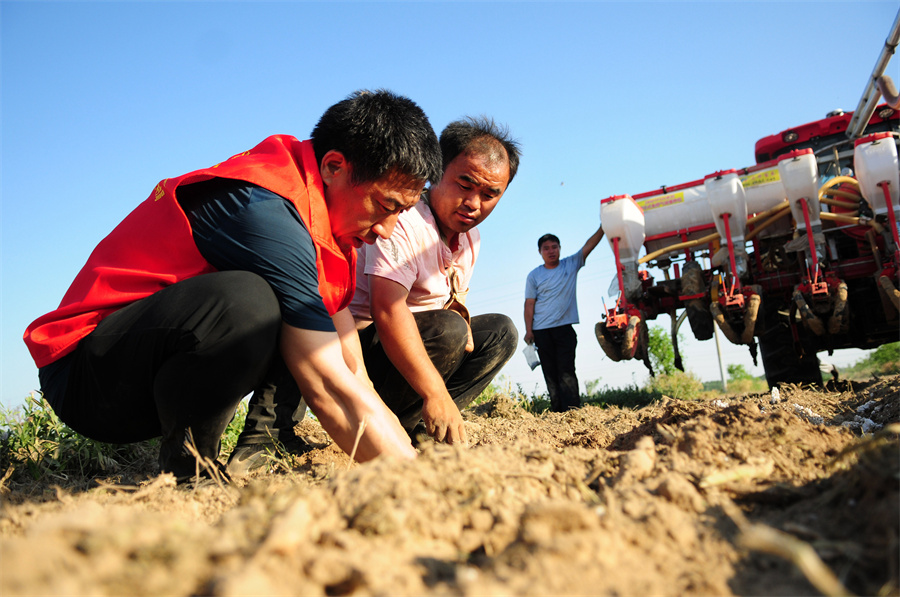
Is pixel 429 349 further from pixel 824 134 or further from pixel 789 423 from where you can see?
pixel 824 134

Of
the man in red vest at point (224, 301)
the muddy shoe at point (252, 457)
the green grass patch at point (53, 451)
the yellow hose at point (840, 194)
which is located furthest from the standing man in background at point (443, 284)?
the yellow hose at point (840, 194)

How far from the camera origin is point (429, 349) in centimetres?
285

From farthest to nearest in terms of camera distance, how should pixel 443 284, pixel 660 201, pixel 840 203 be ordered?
pixel 660 201, pixel 840 203, pixel 443 284

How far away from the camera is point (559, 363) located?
5.88 meters

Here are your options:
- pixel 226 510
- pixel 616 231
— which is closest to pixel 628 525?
pixel 226 510

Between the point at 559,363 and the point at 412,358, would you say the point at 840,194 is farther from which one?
the point at 412,358

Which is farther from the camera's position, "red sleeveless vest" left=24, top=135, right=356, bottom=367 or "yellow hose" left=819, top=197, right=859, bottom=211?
"yellow hose" left=819, top=197, right=859, bottom=211

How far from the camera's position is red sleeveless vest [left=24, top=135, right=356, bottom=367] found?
1.87m

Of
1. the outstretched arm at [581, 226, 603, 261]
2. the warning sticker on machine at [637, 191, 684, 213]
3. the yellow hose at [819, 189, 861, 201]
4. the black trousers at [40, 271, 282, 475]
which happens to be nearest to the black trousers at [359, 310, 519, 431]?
the black trousers at [40, 271, 282, 475]

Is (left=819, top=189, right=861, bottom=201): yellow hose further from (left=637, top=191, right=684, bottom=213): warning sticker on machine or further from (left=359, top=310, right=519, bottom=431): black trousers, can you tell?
(left=359, top=310, right=519, bottom=431): black trousers

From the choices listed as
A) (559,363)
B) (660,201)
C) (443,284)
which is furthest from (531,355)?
(443,284)

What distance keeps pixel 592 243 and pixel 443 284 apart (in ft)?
10.6

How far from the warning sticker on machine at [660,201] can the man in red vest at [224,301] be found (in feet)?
13.8

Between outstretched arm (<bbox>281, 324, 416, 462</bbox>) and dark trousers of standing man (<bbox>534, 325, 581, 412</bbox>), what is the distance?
4.24m
